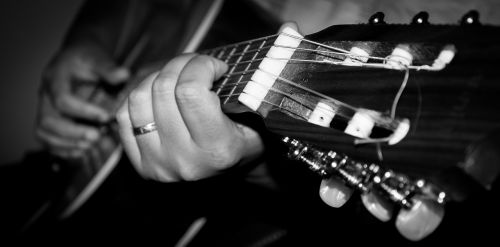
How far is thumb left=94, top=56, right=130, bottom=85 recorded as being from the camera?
1.73 metres

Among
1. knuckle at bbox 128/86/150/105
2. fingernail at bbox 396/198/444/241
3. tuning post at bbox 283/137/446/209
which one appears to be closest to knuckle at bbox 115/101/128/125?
knuckle at bbox 128/86/150/105

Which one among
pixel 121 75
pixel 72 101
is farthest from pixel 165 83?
pixel 72 101

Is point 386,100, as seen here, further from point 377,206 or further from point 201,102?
point 201,102

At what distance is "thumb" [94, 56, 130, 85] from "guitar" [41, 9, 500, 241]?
1.10 meters

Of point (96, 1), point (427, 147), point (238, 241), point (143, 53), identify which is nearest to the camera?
point (427, 147)

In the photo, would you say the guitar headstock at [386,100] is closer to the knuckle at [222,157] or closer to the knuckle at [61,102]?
the knuckle at [222,157]

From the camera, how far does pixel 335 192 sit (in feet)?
2.22

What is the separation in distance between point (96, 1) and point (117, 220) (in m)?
1.42

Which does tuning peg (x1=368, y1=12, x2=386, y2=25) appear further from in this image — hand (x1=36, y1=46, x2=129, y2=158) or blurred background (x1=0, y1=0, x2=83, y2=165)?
blurred background (x1=0, y1=0, x2=83, y2=165)

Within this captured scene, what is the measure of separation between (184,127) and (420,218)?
569 mm

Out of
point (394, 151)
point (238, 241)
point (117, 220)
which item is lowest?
point (117, 220)

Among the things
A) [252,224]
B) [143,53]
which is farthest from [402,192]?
[143,53]

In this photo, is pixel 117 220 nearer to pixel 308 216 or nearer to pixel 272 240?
pixel 272 240

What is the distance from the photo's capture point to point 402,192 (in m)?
0.57
